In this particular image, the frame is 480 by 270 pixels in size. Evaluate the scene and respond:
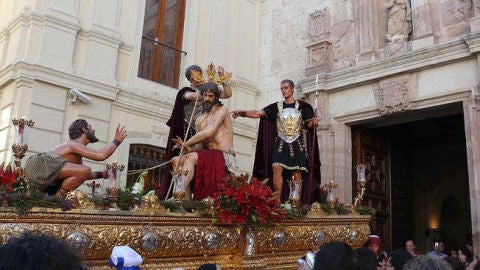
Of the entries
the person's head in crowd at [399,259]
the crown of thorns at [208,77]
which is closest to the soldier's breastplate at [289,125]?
the crown of thorns at [208,77]

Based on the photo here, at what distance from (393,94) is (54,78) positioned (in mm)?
6563

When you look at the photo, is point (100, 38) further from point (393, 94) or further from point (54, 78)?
point (393, 94)

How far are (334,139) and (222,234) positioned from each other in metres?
6.46

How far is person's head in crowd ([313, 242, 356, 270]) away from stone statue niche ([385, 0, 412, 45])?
8253 mm

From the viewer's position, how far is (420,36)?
9.09 meters

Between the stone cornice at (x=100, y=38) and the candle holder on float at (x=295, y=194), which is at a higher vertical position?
the stone cornice at (x=100, y=38)

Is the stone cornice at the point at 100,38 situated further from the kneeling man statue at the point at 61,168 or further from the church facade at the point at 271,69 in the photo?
the kneeling man statue at the point at 61,168

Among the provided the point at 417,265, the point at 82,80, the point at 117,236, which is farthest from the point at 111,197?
the point at 82,80

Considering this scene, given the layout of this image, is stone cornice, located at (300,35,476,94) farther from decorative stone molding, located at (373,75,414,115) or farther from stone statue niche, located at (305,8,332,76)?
stone statue niche, located at (305,8,332,76)

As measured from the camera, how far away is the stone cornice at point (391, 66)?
842 centimetres

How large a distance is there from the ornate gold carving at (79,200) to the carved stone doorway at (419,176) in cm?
751

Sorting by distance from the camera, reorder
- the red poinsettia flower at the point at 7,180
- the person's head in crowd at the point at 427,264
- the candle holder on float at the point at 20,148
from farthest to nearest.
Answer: the candle holder on float at the point at 20,148
the red poinsettia flower at the point at 7,180
the person's head in crowd at the point at 427,264

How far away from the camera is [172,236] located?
3.73 m

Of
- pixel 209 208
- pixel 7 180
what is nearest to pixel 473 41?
pixel 209 208
